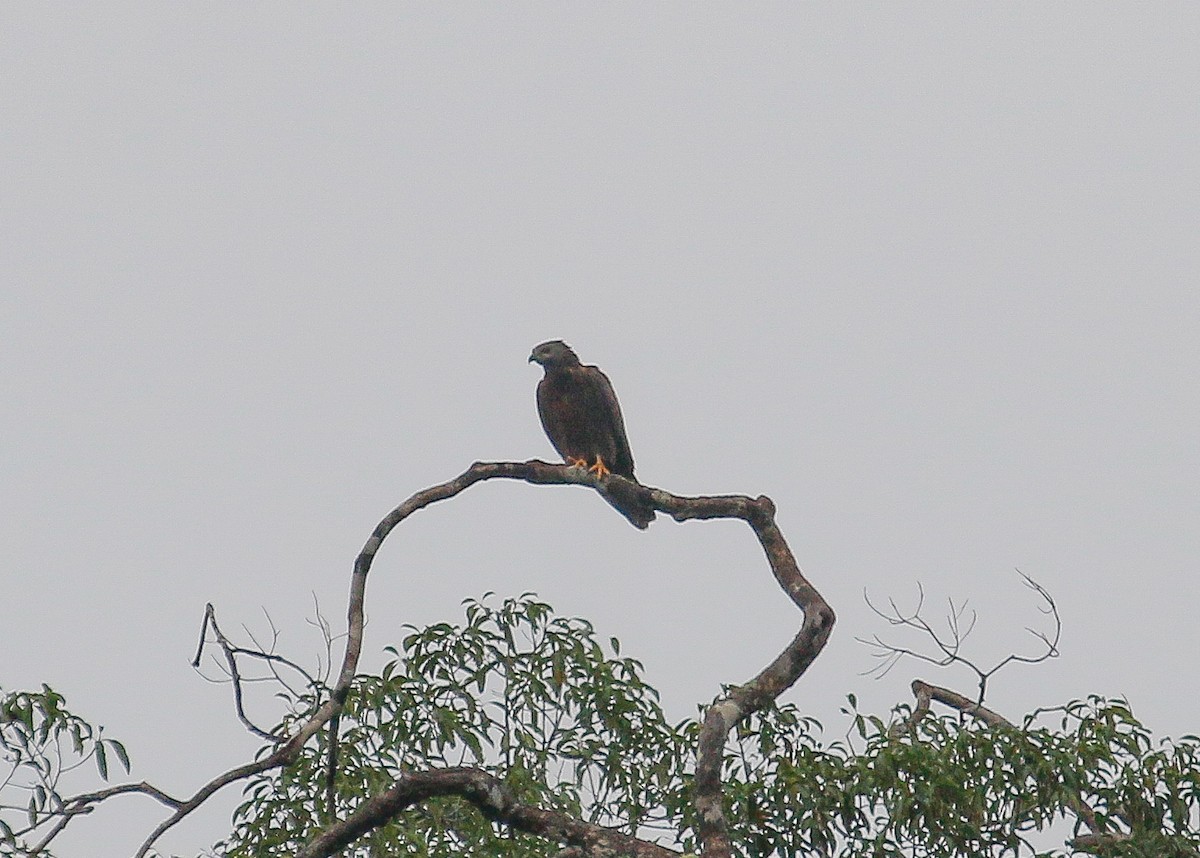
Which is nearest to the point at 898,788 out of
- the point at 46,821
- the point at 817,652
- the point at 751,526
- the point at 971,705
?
the point at 817,652

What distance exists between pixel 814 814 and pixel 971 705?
1279 millimetres

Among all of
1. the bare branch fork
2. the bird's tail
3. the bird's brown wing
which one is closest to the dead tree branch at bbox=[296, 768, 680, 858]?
the bare branch fork

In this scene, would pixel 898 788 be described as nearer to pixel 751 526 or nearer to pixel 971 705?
pixel 751 526

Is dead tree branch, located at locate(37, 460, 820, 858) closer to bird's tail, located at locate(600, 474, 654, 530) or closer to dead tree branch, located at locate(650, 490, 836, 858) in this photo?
dead tree branch, located at locate(650, 490, 836, 858)

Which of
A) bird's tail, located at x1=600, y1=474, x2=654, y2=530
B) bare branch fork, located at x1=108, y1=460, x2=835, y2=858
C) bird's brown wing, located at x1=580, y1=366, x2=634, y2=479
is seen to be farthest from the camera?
bird's brown wing, located at x1=580, y1=366, x2=634, y2=479

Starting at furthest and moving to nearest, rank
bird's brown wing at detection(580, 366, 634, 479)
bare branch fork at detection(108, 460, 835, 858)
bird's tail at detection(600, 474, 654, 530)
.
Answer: bird's brown wing at detection(580, 366, 634, 479)
bird's tail at detection(600, 474, 654, 530)
bare branch fork at detection(108, 460, 835, 858)

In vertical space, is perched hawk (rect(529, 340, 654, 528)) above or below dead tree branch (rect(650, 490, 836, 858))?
above

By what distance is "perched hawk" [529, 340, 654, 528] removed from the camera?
7.26 meters

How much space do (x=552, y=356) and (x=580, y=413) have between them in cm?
37

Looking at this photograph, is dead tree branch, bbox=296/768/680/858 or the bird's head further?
the bird's head

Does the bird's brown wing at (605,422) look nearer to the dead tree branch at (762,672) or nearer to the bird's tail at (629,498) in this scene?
the bird's tail at (629,498)

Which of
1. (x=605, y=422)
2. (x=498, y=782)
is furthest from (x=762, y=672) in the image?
(x=605, y=422)

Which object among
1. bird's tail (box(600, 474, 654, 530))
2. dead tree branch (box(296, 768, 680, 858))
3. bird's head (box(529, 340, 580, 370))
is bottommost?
dead tree branch (box(296, 768, 680, 858))

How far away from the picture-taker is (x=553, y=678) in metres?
5.13
